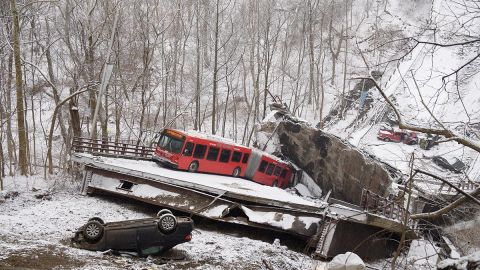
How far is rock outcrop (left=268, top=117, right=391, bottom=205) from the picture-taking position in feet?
63.8

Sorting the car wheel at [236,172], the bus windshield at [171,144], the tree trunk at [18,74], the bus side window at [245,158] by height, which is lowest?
the car wheel at [236,172]

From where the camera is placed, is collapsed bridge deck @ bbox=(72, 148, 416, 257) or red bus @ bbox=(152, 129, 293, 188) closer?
collapsed bridge deck @ bbox=(72, 148, 416, 257)

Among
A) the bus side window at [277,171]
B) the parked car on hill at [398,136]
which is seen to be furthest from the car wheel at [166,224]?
the parked car on hill at [398,136]

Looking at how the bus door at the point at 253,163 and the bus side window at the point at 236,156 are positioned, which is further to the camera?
the bus door at the point at 253,163

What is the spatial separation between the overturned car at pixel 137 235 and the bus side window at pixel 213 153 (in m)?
9.98

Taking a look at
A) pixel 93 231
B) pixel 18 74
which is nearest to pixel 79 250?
pixel 93 231

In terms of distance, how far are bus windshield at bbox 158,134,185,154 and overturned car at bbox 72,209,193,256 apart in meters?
8.97

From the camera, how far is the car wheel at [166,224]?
31.6ft

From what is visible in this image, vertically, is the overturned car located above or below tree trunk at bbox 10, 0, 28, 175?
below

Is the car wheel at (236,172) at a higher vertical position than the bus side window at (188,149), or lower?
lower

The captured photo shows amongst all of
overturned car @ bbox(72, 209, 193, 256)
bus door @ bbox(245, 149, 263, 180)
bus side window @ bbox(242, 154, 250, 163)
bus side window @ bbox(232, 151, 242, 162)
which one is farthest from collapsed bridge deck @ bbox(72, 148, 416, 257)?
bus door @ bbox(245, 149, 263, 180)

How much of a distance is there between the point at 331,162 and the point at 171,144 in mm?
8787

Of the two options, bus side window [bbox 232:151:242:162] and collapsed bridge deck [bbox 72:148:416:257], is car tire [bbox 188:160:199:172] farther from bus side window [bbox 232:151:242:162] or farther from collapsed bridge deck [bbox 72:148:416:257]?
collapsed bridge deck [bbox 72:148:416:257]

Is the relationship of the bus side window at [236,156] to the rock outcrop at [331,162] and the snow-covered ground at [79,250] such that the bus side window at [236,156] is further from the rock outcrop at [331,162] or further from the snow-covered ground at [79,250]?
the snow-covered ground at [79,250]
